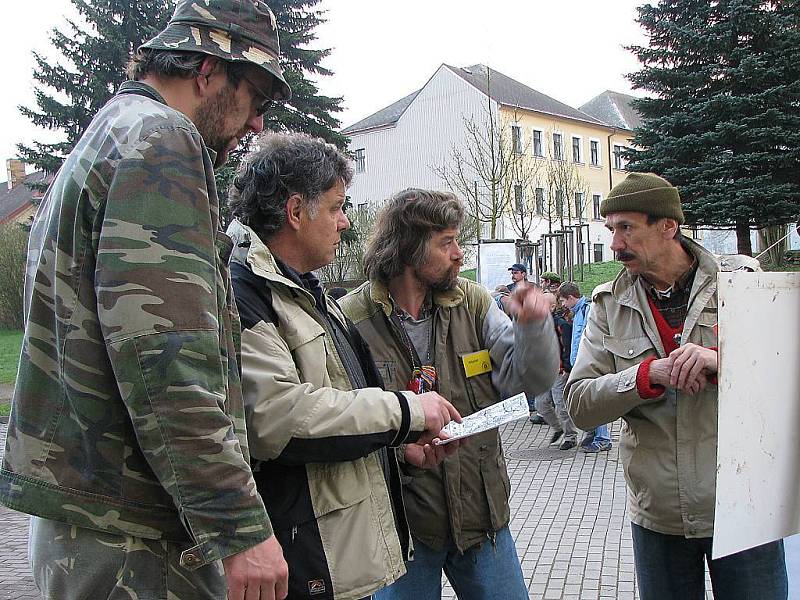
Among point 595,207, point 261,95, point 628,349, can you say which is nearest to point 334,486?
point 261,95

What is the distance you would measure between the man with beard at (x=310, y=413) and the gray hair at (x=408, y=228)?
0.53 metres

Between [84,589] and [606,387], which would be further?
[606,387]

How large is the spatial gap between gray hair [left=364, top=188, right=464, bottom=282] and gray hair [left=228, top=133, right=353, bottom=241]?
1.66 feet

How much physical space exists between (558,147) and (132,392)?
146 feet

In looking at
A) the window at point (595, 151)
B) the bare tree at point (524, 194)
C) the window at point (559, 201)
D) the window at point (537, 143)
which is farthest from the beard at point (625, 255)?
the window at point (595, 151)

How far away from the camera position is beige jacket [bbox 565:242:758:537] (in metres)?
2.57

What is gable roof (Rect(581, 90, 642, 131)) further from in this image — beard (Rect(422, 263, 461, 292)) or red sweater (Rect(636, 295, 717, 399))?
beard (Rect(422, 263, 461, 292))

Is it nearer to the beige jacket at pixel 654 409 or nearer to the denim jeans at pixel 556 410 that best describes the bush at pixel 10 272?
the denim jeans at pixel 556 410

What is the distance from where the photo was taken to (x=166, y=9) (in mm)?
21562

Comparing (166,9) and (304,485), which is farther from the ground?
(166,9)

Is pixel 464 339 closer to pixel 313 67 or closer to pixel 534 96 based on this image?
pixel 313 67

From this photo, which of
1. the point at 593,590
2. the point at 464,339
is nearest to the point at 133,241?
the point at 464,339

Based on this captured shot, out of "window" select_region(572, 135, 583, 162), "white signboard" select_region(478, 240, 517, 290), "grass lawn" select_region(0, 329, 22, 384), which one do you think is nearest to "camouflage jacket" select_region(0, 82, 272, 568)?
"white signboard" select_region(478, 240, 517, 290)

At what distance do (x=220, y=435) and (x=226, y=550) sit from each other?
0.71 feet
